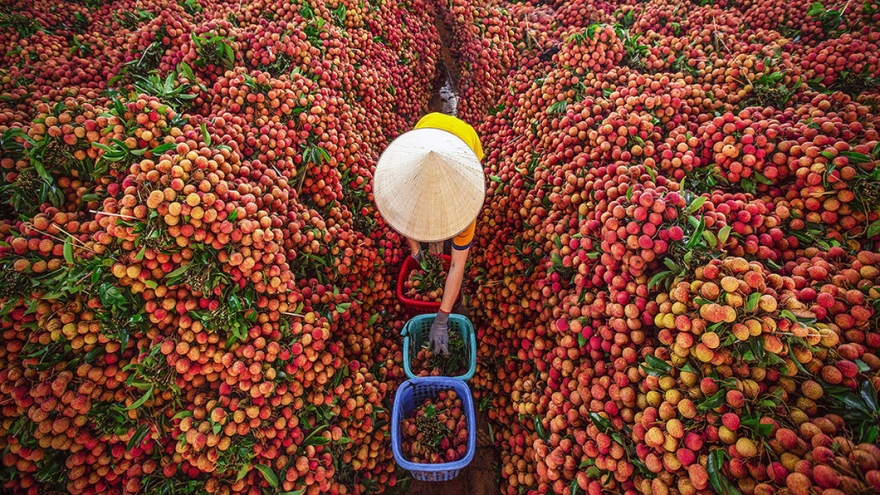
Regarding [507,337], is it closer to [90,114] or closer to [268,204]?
[268,204]

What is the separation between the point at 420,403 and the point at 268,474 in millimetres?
967

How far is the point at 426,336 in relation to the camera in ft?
8.84

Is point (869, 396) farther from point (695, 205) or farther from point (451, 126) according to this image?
point (451, 126)

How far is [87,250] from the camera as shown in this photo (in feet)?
5.36

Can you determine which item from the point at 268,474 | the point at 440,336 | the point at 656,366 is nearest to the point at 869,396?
the point at 656,366

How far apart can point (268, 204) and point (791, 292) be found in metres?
2.36

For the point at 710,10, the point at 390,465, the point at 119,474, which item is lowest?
the point at 390,465

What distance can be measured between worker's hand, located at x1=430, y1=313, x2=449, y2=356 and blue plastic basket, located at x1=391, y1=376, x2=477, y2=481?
230 mm

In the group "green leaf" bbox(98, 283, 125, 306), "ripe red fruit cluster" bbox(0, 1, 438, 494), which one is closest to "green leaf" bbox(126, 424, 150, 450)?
"ripe red fruit cluster" bbox(0, 1, 438, 494)

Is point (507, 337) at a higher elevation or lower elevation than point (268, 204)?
lower

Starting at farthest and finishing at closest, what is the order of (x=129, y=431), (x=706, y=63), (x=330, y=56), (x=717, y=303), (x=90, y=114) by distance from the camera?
(x=330, y=56) → (x=706, y=63) → (x=90, y=114) → (x=129, y=431) → (x=717, y=303)

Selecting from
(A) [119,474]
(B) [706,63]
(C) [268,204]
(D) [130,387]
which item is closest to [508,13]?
(B) [706,63]

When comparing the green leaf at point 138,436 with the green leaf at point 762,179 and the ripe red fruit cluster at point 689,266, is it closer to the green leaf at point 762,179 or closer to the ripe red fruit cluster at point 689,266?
the ripe red fruit cluster at point 689,266

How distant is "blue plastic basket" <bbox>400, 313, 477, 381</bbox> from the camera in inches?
92.9
